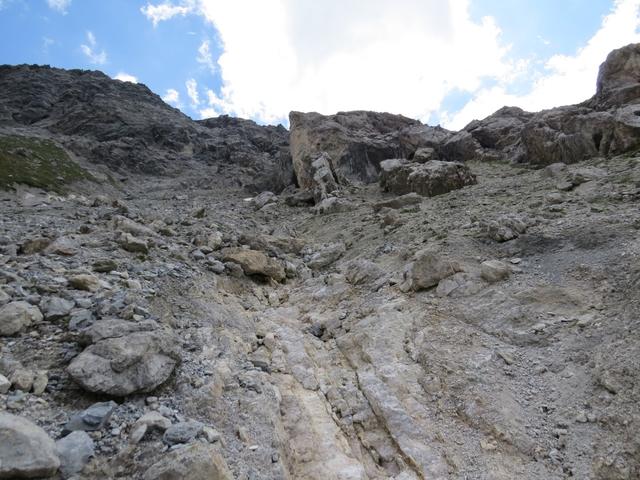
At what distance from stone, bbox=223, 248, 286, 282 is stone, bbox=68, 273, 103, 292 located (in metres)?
6.80

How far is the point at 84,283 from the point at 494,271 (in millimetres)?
11697

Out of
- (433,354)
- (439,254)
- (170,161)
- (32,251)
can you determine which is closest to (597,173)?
(439,254)

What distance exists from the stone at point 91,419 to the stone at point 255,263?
1045 cm

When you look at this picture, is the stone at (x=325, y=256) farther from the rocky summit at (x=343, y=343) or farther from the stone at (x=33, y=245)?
the stone at (x=33, y=245)

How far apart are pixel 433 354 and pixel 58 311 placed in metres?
8.78

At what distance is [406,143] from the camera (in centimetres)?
4647

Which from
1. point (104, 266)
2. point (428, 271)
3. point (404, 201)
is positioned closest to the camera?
point (104, 266)

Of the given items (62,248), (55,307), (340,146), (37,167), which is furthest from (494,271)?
(37,167)

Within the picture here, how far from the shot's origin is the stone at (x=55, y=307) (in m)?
8.57

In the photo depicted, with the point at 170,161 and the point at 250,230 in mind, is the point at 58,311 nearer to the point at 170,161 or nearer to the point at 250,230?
the point at 250,230

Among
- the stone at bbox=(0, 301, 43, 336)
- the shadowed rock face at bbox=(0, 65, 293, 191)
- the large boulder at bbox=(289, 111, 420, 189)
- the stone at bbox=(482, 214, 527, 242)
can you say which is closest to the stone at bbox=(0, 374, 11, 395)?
the stone at bbox=(0, 301, 43, 336)

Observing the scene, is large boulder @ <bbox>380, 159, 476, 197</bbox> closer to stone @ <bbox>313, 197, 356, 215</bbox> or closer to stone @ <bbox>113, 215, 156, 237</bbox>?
stone @ <bbox>313, 197, 356, 215</bbox>

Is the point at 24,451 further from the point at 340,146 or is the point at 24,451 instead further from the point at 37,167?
the point at 37,167

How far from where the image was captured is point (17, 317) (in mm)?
7953
